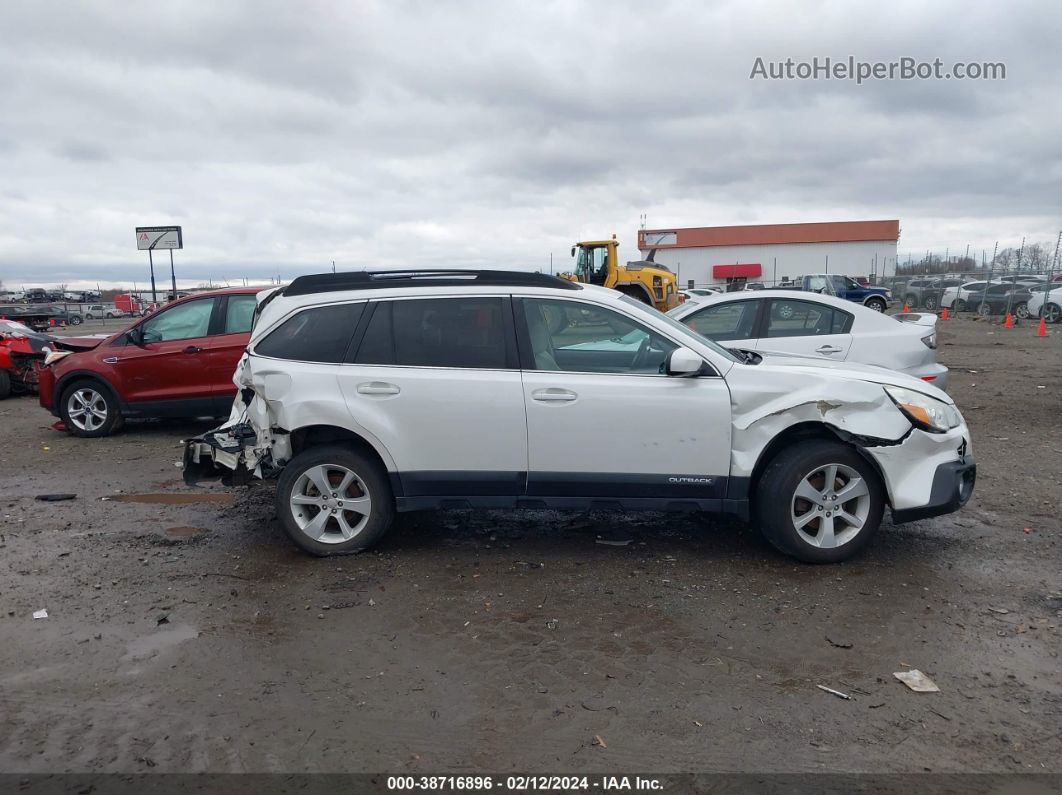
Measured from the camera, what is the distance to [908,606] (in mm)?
4508

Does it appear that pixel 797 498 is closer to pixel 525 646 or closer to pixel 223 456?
pixel 525 646

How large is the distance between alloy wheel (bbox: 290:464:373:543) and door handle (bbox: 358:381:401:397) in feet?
1.72

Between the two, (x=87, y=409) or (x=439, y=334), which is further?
(x=87, y=409)

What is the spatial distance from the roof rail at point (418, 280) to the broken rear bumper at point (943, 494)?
2.49 m

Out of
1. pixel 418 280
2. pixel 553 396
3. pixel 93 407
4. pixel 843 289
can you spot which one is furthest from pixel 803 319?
pixel 843 289

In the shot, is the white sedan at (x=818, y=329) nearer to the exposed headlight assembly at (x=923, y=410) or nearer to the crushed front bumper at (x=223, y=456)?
the exposed headlight assembly at (x=923, y=410)

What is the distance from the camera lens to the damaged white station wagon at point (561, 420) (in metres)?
4.99

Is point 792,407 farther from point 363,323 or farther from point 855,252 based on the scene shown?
point 855,252

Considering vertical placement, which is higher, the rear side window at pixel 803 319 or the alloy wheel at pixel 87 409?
the rear side window at pixel 803 319

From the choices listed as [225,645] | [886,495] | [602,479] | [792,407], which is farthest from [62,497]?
[886,495]

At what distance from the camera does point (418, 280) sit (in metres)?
5.52

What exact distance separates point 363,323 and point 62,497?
3.68m

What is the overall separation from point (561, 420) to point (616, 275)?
2220 centimetres

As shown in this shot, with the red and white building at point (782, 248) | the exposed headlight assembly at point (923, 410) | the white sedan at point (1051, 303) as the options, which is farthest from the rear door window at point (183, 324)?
the red and white building at point (782, 248)
